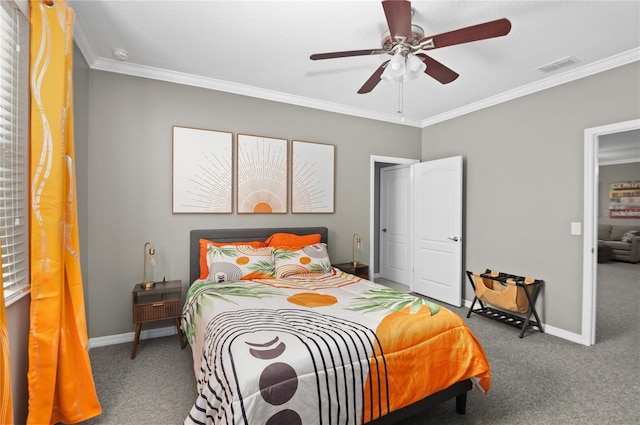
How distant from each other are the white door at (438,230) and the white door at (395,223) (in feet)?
1.23

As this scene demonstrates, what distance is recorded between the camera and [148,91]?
123 inches

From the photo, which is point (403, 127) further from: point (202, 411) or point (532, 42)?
point (202, 411)

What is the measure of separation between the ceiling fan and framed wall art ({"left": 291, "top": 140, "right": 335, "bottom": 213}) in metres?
1.59

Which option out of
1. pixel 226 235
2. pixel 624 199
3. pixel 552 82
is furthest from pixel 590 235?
pixel 624 199

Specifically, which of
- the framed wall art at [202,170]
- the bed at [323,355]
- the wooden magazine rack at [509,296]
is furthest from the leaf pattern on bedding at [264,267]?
the wooden magazine rack at [509,296]

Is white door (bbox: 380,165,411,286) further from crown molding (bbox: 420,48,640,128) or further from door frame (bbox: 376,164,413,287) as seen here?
crown molding (bbox: 420,48,640,128)

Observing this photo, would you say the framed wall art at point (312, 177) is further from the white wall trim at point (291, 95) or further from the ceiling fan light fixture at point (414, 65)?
the ceiling fan light fixture at point (414, 65)

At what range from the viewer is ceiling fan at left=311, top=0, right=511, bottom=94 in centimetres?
176

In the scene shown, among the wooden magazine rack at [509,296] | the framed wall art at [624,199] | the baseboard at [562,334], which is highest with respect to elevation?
the framed wall art at [624,199]

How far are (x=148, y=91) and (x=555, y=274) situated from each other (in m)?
4.56

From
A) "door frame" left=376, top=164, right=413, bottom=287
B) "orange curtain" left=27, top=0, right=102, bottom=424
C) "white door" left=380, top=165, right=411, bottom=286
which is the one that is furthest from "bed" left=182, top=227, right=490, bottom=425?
"white door" left=380, top=165, right=411, bottom=286

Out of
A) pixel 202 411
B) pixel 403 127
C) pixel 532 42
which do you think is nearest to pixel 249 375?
pixel 202 411

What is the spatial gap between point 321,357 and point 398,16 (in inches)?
74.2

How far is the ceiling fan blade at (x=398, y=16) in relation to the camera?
1703 mm
